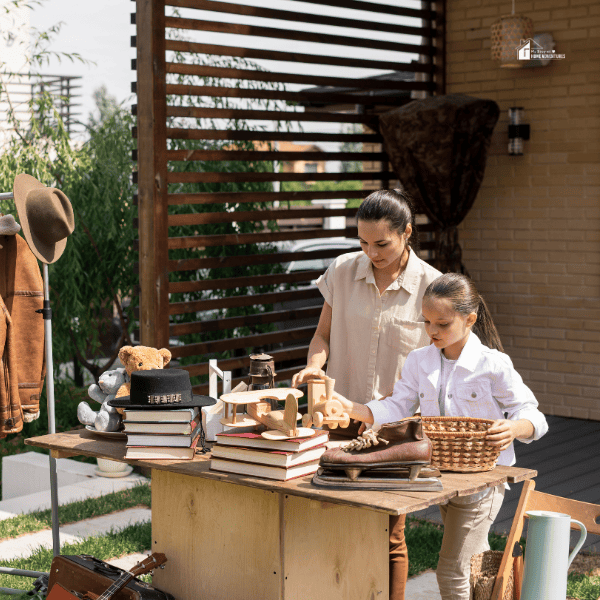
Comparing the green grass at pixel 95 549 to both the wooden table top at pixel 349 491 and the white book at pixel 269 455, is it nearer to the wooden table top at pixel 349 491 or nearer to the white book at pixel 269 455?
the wooden table top at pixel 349 491

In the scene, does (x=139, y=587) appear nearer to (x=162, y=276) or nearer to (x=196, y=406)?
(x=196, y=406)

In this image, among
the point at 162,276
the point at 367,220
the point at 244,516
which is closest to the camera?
the point at 244,516

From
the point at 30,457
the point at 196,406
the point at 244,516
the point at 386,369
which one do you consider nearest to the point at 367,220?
the point at 386,369

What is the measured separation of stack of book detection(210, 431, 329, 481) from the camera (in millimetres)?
2465

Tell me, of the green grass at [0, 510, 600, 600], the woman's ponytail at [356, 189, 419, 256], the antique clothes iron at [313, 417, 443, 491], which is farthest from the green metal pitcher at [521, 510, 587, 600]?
the green grass at [0, 510, 600, 600]

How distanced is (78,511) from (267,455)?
3005mm

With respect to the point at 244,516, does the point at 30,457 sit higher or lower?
lower

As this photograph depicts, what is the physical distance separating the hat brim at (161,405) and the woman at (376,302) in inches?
A: 20.4

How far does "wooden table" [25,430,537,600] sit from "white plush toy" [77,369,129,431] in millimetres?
63

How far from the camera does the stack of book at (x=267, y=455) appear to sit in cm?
246

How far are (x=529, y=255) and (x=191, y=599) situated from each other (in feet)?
Result: 17.1

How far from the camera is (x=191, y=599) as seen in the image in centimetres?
294

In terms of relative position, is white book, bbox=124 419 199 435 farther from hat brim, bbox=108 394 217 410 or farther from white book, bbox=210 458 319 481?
white book, bbox=210 458 319 481

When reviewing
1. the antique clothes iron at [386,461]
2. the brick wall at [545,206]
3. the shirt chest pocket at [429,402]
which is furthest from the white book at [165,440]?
the brick wall at [545,206]
